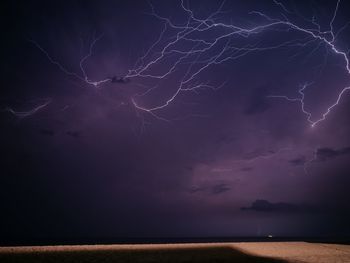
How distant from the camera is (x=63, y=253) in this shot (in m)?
5.98

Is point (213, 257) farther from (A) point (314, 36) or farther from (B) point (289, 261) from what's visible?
(A) point (314, 36)

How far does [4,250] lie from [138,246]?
2932mm

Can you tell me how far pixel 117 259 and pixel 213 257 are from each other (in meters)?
2.18

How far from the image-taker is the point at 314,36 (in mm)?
15547

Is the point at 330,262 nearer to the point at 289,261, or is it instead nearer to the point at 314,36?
the point at 289,261

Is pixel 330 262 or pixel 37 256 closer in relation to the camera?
pixel 37 256

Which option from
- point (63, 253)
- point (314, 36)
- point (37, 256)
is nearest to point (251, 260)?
point (63, 253)

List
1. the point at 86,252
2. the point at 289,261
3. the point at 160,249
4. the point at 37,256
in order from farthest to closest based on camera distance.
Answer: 1. the point at 160,249
2. the point at 289,261
3. the point at 86,252
4. the point at 37,256

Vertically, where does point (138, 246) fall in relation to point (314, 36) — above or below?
below

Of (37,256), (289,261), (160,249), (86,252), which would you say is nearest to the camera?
(37,256)

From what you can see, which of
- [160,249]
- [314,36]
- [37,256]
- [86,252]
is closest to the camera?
[37,256]

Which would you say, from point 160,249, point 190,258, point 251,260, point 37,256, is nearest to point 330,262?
point 251,260

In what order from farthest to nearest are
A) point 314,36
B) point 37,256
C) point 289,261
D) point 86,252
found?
point 314,36 → point 289,261 → point 86,252 → point 37,256

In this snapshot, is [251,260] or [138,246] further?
[138,246]
